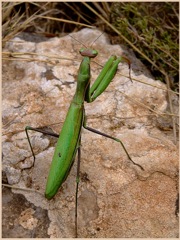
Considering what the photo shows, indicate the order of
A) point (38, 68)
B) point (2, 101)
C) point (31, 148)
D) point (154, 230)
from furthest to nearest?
point (38, 68) → point (2, 101) → point (31, 148) → point (154, 230)

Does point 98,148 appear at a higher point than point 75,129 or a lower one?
lower

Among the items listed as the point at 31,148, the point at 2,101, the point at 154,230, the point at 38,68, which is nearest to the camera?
the point at 154,230

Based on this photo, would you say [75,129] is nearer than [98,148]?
Yes

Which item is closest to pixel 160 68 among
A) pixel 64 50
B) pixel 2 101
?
pixel 64 50

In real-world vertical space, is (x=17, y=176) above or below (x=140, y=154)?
below

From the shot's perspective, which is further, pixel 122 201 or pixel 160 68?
pixel 160 68

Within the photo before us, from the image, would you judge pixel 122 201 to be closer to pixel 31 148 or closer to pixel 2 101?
pixel 31 148

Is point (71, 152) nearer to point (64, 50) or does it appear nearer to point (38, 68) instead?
point (38, 68)
